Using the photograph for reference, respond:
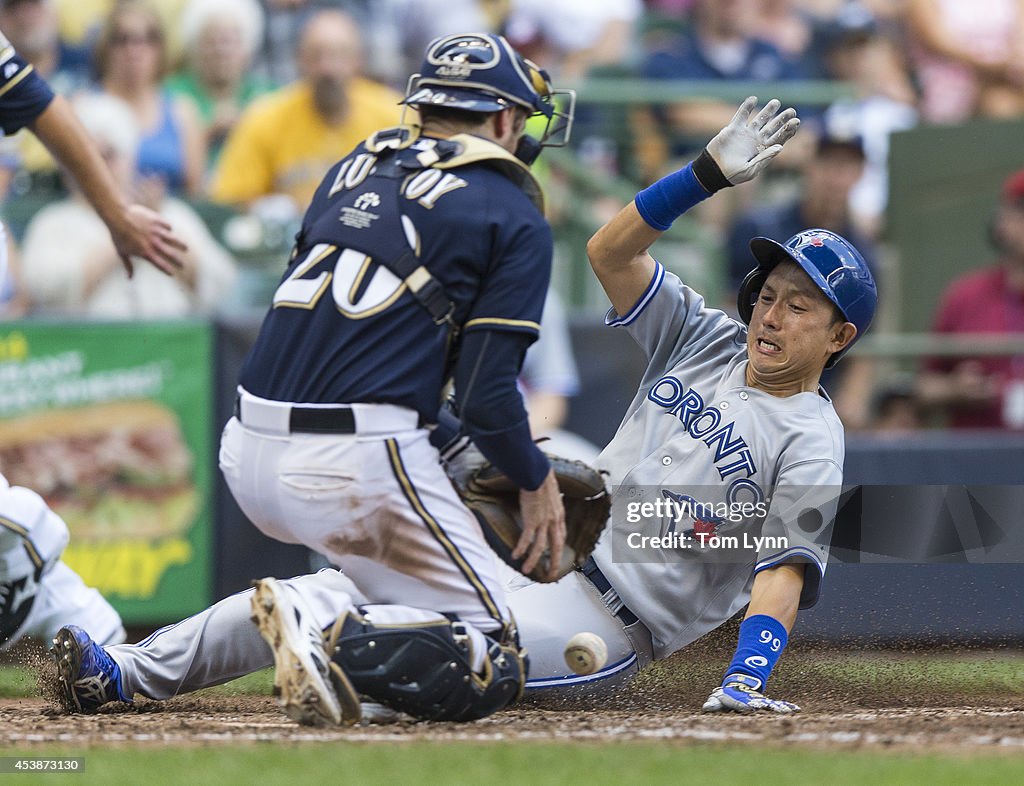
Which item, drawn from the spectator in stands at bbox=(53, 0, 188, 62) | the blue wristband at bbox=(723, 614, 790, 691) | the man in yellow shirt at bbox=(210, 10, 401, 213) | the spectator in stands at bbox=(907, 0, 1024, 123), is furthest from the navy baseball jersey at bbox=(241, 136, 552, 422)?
the spectator in stands at bbox=(907, 0, 1024, 123)

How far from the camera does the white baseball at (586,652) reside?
463cm

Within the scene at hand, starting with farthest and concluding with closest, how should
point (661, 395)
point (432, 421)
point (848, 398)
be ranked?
point (848, 398)
point (661, 395)
point (432, 421)

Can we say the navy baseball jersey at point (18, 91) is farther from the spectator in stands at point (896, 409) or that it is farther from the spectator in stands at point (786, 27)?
the spectator in stands at point (786, 27)

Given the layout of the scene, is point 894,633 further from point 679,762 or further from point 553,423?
point 553,423

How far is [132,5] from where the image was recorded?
29.5ft

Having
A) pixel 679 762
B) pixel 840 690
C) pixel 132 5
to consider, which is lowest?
pixel 840 690

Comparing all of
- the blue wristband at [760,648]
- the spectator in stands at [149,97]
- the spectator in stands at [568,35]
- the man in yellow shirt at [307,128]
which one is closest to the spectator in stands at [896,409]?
the spectator in stands at [568,35]

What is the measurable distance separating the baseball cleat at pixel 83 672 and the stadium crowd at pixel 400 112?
3.32 m

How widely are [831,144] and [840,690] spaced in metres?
4.25

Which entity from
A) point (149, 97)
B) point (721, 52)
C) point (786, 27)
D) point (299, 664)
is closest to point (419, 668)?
point (299, 664)

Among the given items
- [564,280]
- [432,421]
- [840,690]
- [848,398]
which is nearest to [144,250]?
[432,421]

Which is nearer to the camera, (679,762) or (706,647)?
(679,762)

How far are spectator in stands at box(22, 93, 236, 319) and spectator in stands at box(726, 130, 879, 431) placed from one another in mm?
2715

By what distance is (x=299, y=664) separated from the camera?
3893mm
